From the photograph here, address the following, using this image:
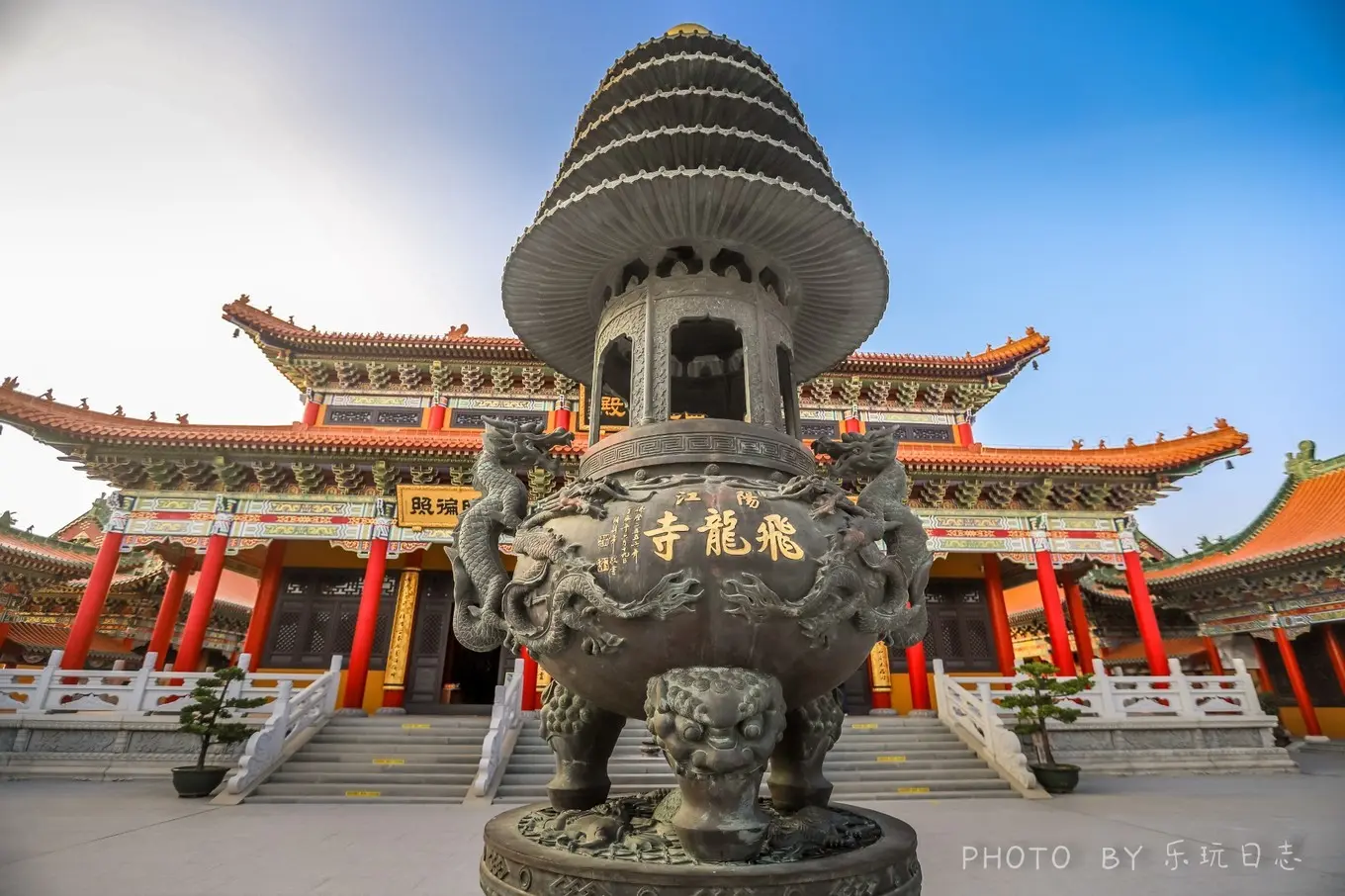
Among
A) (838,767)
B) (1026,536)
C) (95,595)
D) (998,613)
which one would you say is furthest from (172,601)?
(1026,536)

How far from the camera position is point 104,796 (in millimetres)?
7578

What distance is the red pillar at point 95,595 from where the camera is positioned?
10.7 meters

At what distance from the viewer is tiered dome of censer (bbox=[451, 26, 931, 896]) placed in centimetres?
246

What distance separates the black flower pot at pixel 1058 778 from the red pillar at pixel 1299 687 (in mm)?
11026

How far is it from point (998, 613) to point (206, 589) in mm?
16620

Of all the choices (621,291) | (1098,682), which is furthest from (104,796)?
(1098,682)

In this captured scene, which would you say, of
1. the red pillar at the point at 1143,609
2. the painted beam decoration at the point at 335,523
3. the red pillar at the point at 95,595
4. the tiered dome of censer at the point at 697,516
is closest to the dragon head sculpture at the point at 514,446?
the tiered dome of censer at the point at 697,516

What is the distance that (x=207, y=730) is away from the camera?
7887 millimetres

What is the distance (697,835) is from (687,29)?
521cm

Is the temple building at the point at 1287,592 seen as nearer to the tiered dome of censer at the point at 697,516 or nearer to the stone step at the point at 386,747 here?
the tiered dome of censer at the point at 697,516

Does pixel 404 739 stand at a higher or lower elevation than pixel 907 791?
higher

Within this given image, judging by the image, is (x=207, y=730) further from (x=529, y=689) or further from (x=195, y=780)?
(x=529, y=689)

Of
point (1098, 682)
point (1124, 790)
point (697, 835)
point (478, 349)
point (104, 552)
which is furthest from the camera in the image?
point (478, 349)

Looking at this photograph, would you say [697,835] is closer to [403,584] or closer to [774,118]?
[774,118]
